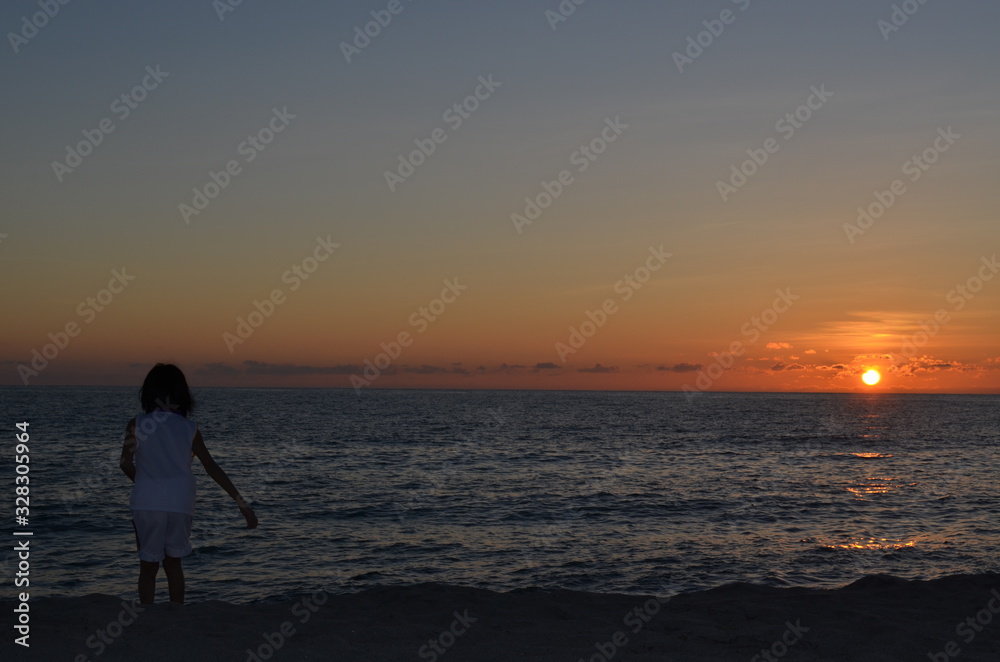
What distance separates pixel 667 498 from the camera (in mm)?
25109

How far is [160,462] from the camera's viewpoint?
21.7 ft

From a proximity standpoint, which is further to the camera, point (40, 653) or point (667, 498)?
point (667, 498)

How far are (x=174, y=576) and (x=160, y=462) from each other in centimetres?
126

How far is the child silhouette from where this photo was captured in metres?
6.61

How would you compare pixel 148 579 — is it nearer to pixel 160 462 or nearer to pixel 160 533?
pixel 160 533

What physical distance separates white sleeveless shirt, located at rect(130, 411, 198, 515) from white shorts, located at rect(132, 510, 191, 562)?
64mm

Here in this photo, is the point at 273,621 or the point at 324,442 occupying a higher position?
the point at 273,621

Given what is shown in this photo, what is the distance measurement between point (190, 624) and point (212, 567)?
906 cm

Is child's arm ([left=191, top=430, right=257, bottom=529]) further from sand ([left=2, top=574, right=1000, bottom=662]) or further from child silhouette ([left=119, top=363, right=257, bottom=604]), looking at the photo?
sand ([left=2, top=574, right=1000, bottom=662])

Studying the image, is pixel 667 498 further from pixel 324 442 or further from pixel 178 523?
pixel 324 442

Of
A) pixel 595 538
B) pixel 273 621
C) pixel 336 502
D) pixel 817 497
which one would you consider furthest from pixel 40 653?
pixel 817 497

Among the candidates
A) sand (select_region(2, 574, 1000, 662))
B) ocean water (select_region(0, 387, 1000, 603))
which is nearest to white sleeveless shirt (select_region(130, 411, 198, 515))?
sand (select_region(2, 574, 1000, 662))

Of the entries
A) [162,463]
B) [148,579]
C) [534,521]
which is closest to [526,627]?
[148,579]

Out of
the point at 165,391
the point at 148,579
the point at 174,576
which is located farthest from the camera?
the point at 174,576
